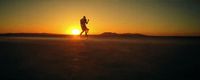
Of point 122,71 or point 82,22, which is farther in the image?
point 82,22

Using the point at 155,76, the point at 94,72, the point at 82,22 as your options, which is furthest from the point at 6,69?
the point at 82,22

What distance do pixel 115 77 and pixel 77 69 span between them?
1.34 metres

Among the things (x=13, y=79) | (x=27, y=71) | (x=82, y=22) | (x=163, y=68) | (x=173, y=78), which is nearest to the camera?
(x=13, y=79)

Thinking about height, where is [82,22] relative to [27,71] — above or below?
above

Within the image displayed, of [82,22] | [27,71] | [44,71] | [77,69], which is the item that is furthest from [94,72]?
[82,22]

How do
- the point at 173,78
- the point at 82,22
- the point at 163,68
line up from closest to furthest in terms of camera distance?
1. the point at 173,78
2. the point at 163,68
3. the point at 82,22

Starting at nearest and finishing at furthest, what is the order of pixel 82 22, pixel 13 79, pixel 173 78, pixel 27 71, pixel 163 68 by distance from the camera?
1. pixel 13 79
2. pixel 173 78
3. pixel 27 71
4. pixel 163 68
5. pixel 82 22

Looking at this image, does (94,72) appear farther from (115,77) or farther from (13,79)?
(13,79)

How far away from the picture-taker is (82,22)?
84.0 feet

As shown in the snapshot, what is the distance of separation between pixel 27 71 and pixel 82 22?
18983 millimetres

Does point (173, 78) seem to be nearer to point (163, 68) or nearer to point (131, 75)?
point (131, 75)

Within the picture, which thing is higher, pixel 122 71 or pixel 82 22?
pixel 82 22

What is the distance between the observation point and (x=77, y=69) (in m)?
7.17

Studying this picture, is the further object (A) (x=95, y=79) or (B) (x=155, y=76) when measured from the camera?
(B) (x=155, y=76)
